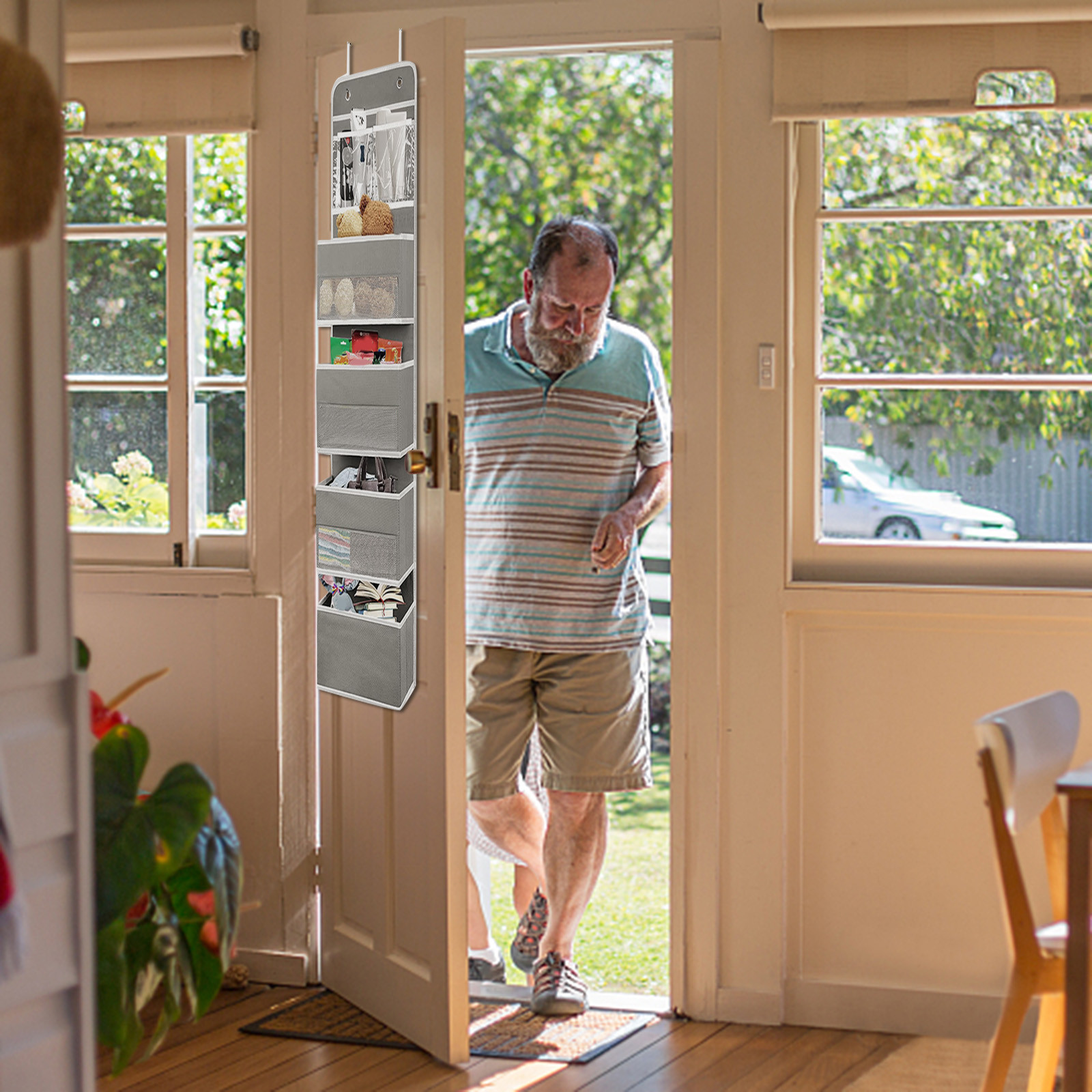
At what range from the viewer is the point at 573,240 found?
3096 millimetres

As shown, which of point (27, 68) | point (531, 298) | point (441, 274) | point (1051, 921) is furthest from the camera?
point (531, 298)

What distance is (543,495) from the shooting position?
120 inches

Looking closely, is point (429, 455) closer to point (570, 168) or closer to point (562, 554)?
point (562, 554)

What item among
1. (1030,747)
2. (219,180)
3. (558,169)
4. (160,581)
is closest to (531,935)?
(160,581)

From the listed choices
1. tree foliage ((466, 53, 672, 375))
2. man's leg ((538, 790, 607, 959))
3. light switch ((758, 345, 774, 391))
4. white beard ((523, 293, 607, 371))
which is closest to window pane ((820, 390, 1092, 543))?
light switch ((758, 345, 774, 391))

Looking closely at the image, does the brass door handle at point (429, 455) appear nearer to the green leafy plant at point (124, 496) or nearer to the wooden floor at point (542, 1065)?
the green leafy plant at point (124, 496)

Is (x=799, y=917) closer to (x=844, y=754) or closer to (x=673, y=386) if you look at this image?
(x=844, y=754)

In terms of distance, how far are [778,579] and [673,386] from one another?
0.49m

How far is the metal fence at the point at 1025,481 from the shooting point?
294 cm

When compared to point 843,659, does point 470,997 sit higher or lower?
lower

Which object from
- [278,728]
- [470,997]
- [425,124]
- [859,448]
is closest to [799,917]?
[470,997]

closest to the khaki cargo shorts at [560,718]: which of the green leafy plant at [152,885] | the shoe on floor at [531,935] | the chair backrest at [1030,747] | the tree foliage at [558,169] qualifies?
the shoe on floor at [531,935]

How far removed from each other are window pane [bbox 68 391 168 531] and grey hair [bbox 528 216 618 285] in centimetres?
96

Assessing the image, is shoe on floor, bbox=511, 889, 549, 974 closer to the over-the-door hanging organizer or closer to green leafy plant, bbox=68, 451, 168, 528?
the over-the-door hanging organizer
